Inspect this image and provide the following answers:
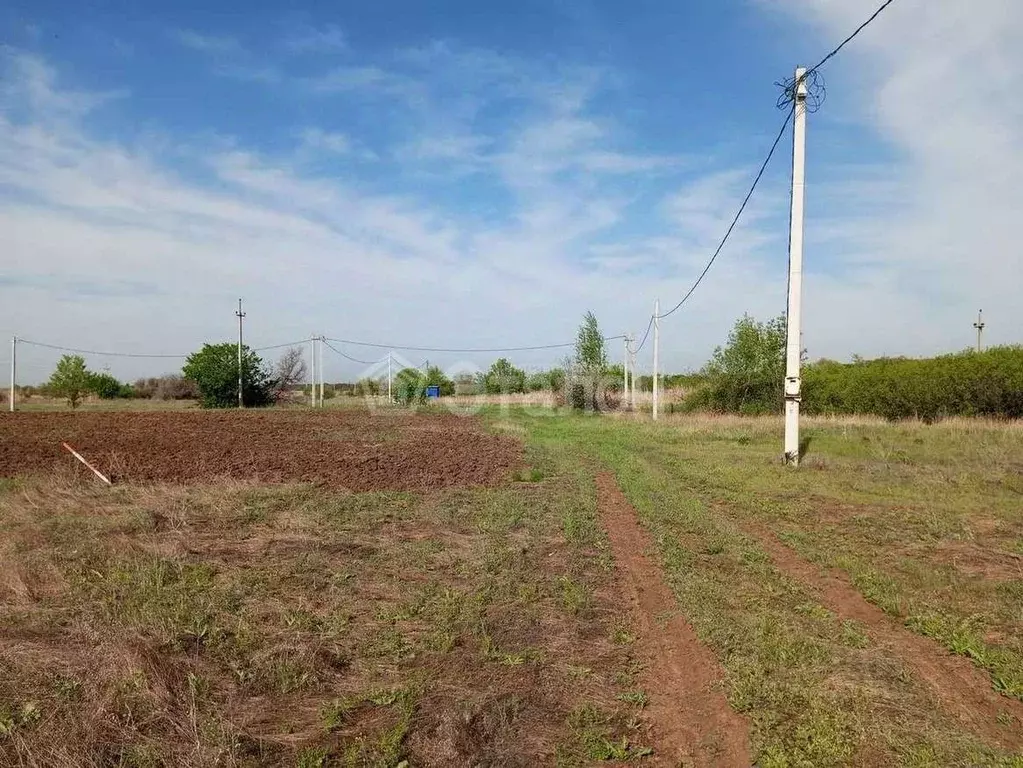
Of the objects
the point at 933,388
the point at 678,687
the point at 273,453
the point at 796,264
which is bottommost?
the point at 678,687

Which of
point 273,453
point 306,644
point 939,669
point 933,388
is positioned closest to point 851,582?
point 939,669

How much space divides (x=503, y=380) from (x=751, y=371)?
24220 millimetres

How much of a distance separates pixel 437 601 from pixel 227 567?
231cm

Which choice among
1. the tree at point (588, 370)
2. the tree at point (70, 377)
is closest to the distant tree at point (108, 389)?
the tree at point (70, 377)

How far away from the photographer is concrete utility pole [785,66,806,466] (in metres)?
13.1

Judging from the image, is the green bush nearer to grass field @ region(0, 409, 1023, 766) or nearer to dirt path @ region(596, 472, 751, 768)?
grass field @ region(0, 409, 1023, 766)

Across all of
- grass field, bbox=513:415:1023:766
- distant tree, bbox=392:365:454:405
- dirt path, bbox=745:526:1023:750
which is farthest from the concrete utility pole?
distant tree, bbox=392:365:454:405

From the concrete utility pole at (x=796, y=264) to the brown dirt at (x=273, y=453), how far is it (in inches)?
222

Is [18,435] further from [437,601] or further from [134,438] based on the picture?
[437,601]

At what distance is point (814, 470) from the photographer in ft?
41.7

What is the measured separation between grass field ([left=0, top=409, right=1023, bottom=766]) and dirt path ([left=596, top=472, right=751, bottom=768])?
5 cm

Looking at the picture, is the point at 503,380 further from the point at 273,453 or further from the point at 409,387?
the point at 273,453

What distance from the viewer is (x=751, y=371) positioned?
1162 inches

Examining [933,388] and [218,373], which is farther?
[218,373]
